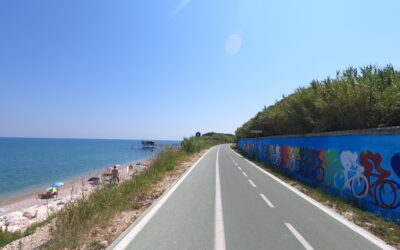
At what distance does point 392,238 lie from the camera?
4219 mm

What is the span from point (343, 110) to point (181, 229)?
858 centimetres

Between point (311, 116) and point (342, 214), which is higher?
point (311, 116)

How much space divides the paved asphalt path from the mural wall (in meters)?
1.50

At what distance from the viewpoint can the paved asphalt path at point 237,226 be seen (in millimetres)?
3801

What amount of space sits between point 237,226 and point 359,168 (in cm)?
467

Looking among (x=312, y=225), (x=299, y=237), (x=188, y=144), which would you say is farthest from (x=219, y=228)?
(x=188, y=144)

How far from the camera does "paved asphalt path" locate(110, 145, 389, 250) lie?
12.5 ft

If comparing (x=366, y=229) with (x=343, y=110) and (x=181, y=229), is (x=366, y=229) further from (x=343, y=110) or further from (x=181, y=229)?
(x=343, y=110)

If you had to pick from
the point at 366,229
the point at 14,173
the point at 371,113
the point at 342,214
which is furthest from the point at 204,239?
the point at 14,173

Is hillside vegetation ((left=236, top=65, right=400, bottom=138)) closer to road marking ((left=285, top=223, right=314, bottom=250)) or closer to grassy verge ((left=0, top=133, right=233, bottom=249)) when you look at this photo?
road marking ((left=285, top=223, right=314, bottom=250))

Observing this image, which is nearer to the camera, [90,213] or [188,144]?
[90,213]

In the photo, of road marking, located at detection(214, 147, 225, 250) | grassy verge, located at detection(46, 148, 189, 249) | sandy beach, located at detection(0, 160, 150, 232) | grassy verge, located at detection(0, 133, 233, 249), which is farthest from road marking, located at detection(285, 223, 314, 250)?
sandy beach, located at detection(0, 160, 150, 232)

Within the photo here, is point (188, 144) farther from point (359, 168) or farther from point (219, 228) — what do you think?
point (219, 228)

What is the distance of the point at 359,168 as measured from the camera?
6.52 m
